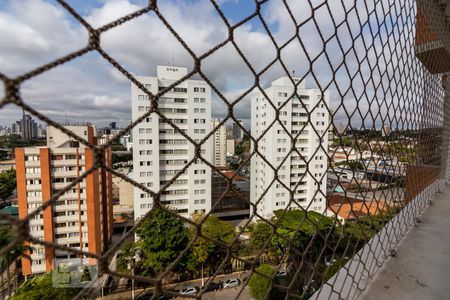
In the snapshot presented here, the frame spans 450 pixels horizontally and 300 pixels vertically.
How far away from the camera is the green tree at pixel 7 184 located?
7930 millimetres

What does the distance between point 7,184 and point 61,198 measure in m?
5.70

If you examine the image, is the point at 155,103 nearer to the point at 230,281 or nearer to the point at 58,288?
the point at 58,288

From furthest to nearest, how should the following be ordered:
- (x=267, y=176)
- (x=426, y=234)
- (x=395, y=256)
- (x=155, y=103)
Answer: (x=267, y=176), (x=426, y=234), (x=395, y=256), (x=155, y=103)

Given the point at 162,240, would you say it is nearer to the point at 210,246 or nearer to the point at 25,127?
the point at 210,246

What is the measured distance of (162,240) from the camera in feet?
14.2

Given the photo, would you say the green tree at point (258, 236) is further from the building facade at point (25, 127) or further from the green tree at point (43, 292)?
the building facade at point (25, 127)

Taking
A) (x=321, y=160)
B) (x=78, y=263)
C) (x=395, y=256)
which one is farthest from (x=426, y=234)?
(x=321, y=160)

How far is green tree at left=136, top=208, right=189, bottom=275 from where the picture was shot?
14.2ft

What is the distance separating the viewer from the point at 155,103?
0.29 metres

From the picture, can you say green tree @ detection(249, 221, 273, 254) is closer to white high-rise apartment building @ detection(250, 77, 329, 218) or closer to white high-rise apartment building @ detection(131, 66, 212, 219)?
white high-rise apartment building @ detection(250, 77, 329, 218)

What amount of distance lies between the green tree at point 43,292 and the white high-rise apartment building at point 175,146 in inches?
79.6

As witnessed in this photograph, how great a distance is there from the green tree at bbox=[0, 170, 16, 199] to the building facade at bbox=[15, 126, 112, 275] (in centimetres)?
420

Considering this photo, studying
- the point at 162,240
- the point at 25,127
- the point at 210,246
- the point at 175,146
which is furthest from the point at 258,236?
the point at 25,127

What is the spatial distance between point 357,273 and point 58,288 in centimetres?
463
